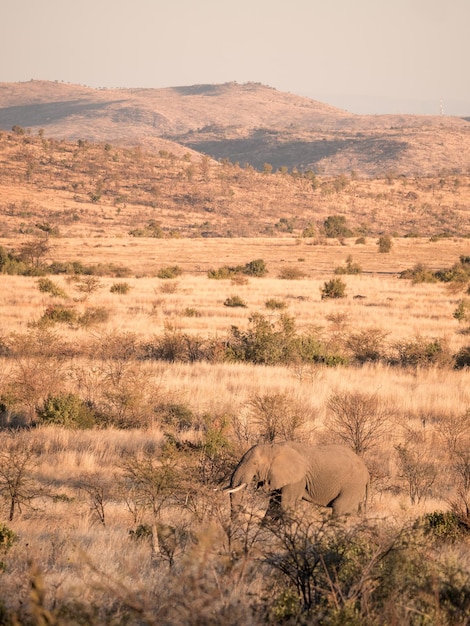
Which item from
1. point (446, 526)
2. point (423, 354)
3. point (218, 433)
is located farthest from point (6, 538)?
point (423, 354)

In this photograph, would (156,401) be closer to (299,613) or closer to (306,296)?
(299,613)

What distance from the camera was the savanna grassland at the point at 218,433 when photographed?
576cm

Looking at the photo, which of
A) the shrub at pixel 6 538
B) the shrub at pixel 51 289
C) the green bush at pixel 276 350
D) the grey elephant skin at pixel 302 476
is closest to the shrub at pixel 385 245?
the shrub at pixel 51 289

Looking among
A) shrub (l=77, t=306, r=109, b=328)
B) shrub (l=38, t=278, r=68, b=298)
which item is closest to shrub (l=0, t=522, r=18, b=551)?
shrub (l=77, t=306, r=109, b=328)

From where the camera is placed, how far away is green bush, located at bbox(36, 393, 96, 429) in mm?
13805

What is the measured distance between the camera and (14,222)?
244 ft

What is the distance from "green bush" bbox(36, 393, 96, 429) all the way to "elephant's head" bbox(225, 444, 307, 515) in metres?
6.61

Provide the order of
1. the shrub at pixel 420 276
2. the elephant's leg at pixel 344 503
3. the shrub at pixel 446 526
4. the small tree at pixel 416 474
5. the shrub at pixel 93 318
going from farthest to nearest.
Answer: the shrub at pixel 420 276, the shrub at pixel 93 318, the small tree at pixel 416 474, the elephant's leg at pixel 344 503, the shrub at pixel 446 526

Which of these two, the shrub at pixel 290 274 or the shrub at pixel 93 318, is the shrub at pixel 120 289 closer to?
the shrub at pixel 93 318

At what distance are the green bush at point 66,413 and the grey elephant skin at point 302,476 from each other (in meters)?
6.44

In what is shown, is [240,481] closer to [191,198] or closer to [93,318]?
[93,318]

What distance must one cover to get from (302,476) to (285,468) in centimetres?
24

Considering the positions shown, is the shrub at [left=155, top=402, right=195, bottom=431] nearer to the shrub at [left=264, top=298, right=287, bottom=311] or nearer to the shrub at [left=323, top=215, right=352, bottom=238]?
the shrub at [left=264, top=298, right=287, bottom=311]

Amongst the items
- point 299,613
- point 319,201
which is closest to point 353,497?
point 299,613
